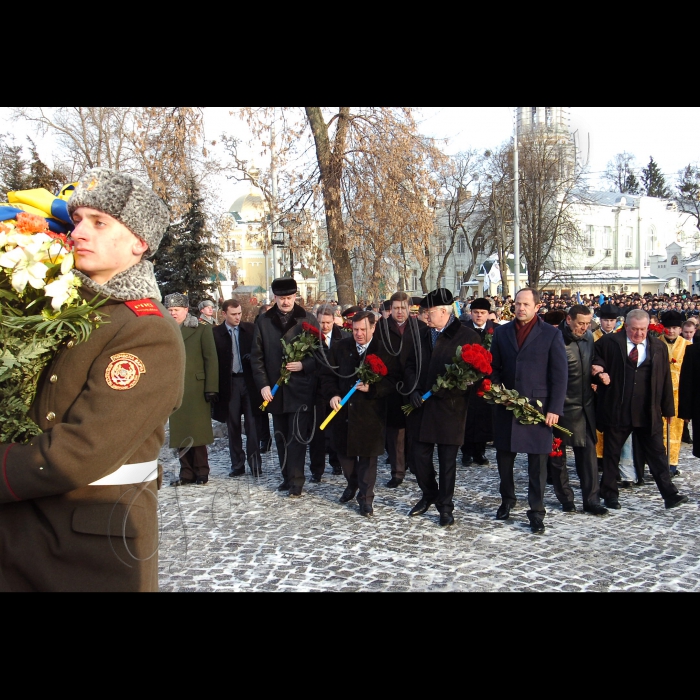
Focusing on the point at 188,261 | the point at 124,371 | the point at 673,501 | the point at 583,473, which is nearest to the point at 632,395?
the point at 583,473

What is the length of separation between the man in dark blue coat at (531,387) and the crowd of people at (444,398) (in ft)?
0.04

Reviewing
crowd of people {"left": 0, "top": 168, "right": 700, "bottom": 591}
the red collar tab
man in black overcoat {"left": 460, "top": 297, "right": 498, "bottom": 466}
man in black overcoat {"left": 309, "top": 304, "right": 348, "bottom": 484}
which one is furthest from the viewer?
man in black overcoat {"left": 460, "top": 297, "right": 498, "bottom": 466}

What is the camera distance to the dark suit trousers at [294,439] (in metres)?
8.30

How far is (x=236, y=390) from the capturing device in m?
9.55

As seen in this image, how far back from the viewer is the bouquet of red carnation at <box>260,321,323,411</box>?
28.2 feet

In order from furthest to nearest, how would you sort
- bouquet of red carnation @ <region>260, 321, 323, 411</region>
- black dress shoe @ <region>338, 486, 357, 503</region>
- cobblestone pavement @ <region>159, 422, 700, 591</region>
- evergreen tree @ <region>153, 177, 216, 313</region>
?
evergreen tree @ <region>153, 177, 216, 313</region>, bouquet of red carnation @ <region>260, 321, 323, 411</region>, black dress shoe @ <region>338, 486, 357, 503</region>, cobblestone pavement @ <region>159, 422, 700, 591</region>

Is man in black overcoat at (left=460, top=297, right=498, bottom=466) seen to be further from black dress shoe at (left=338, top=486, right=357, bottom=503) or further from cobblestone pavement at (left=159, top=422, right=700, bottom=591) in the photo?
black dress shoe at (left=338, top=486, right=357, bottom=503)

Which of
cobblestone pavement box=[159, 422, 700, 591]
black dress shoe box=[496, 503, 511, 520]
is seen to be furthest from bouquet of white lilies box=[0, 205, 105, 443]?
black dress shoe box=[496, 503, 511, 520]

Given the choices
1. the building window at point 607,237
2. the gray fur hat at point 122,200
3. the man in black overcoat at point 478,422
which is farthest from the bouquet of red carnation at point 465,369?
the building window at point 607,237

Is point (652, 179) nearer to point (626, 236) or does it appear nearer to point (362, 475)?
point (626, 236)

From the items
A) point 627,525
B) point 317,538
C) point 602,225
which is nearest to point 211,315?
point 317,538

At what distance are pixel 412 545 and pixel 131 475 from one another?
446 cm

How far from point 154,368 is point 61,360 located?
0.30 metres

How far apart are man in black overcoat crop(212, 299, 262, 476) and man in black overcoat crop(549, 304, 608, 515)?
3.85 meters
